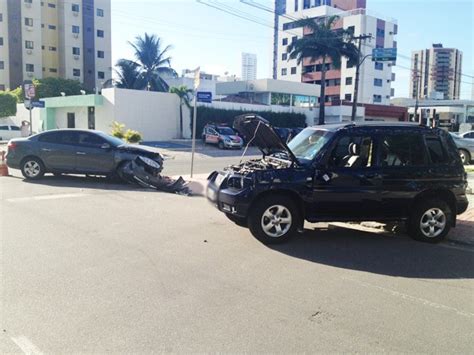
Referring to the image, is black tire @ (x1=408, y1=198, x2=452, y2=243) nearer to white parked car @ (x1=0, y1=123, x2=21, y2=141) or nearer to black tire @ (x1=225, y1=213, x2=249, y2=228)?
black tire @ (x1=225, y1=213, x2=249, y2=228)

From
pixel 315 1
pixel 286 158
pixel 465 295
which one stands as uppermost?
pixel 315 1

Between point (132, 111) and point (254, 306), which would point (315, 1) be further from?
point (254, 306)

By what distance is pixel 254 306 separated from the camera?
4.38m

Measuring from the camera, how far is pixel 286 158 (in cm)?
711

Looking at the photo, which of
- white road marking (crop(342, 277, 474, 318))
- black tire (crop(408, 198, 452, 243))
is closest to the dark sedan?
black tire (crop(408, 198, 452, 243))

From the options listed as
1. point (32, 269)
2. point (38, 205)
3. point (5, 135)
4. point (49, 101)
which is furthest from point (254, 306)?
point (49, 101)

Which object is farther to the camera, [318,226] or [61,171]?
[61,171]

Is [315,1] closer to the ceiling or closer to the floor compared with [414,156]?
closer to the ceiling

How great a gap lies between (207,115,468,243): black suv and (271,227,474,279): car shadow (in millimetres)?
325

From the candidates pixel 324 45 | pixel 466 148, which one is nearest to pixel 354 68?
pixel 324 45

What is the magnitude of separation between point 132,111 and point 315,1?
2640 inches

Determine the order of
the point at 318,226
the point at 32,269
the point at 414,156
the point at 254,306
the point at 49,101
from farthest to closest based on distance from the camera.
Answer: the point at 49,101 < the point at 318,226 < the point at 414,156 < the point at 32,269 < the point at 254,306

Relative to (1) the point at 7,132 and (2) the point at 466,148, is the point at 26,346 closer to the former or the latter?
(2) the point at 466,148

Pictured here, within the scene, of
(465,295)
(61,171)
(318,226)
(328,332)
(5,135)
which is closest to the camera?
(328,332)
